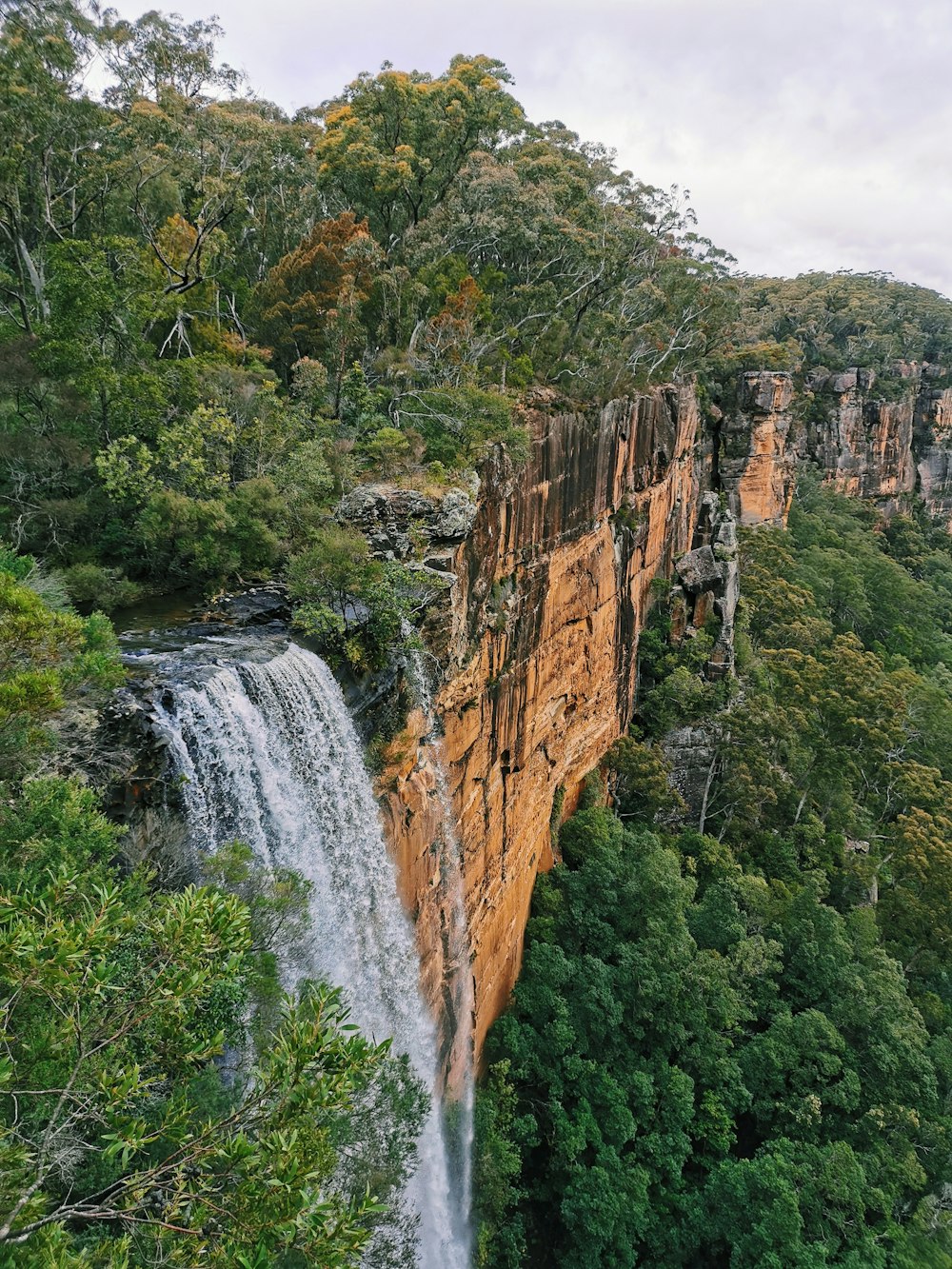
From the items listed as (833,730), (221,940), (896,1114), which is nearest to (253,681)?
(221,940)

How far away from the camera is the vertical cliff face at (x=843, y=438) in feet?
129

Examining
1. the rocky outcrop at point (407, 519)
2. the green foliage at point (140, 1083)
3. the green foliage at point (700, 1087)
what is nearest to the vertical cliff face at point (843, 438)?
the green foliage at point (700, 1087)

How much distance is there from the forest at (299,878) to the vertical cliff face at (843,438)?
14.0 metres

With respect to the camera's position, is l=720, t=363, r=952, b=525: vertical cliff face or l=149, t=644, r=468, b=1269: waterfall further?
l=720, t=363, r=952, b=525: vertical cliff face

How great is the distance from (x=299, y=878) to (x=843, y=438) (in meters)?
52.2

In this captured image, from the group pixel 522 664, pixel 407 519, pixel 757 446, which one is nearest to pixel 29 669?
pixel 407 519

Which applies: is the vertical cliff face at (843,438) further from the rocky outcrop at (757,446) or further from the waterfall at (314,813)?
the waterfall at (314,813)

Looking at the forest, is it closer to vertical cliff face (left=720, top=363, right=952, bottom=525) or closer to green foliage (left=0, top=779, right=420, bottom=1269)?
green foliage (left=0, top=779, right=420, bottom=1269)

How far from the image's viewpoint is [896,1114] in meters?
14.5

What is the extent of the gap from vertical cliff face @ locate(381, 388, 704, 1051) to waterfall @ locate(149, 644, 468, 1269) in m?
0.88

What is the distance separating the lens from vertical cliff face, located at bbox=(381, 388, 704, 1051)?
12.1 metres

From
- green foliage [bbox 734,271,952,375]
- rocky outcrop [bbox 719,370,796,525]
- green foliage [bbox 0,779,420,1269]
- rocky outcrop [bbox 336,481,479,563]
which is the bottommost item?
green foliage [bbox 0,779,420,1269]

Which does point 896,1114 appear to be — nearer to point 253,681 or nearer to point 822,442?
point 253,681

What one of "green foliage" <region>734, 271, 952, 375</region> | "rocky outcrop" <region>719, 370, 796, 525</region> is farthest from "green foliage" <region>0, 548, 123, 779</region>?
"green foliage" <region>734, 271, 952, 375</region>
